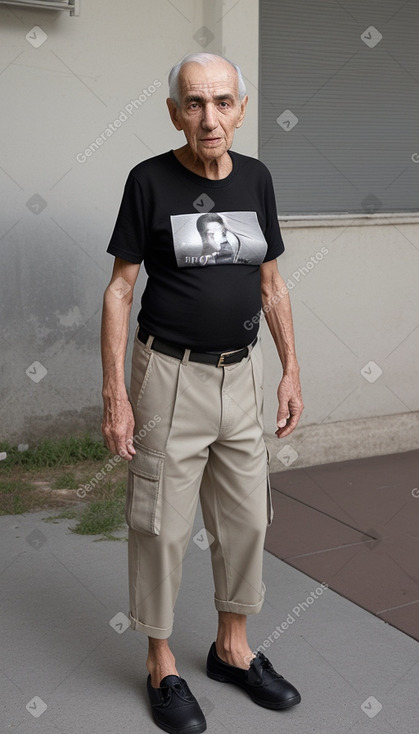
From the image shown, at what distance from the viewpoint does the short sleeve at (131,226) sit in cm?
243

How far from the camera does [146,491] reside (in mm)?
2527

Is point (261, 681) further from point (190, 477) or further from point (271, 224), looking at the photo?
point (271, 224)

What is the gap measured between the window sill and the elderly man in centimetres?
221

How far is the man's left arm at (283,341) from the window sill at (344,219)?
2.13 metres

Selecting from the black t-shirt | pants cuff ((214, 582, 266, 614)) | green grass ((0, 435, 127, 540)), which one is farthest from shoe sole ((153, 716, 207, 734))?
green grass ((0, 435, 127, 540))

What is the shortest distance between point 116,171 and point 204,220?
8.88 ft

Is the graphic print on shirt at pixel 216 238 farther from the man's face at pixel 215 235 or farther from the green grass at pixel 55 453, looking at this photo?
the green grass at pixel 55 453

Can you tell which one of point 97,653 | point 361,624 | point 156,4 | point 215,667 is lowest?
point 97,653

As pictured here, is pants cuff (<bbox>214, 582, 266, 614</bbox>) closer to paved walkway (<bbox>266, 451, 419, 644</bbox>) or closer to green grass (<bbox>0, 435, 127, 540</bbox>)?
paved walkway (<bbox>266, 451, 419, 644</bbox>)

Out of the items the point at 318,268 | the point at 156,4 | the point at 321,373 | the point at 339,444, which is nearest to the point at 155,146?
the point at 156,4

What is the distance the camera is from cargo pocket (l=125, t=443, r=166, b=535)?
251 centimetres

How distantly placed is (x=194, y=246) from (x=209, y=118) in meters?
0.33

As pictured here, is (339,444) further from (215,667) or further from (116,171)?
(215,667)

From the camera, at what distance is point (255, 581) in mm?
2705
